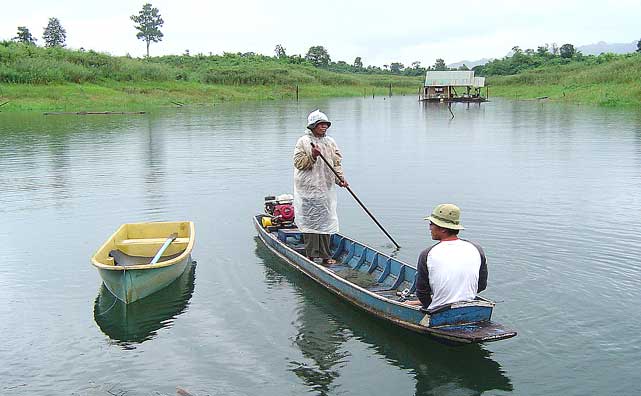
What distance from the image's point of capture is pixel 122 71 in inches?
2312

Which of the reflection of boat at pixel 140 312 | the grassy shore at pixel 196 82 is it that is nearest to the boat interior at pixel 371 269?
the reflection of boat at pixel 140 312

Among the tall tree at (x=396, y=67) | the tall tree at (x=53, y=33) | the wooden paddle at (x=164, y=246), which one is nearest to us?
the wooden paddle at (x=164, y=246)

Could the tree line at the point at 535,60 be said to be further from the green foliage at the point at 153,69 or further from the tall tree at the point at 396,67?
the tall tree at the point at 396,67

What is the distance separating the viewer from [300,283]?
9.68 m

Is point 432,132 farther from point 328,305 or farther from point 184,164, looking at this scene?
point 328,305

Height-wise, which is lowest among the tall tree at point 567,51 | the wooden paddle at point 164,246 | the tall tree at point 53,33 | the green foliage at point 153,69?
the wooden paddle at point 164,246

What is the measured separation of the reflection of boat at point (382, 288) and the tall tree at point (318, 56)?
100961 mm

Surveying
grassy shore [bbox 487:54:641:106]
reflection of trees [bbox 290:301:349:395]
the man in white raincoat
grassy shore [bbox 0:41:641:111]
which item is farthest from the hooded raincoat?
grassy shore [bbox 0:41:641:111]

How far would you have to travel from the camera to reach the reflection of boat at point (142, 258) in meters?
8.33

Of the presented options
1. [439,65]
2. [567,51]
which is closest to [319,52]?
[439,65]

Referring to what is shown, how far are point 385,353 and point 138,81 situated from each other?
5519 cm

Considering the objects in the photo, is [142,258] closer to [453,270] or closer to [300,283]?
[300,283]

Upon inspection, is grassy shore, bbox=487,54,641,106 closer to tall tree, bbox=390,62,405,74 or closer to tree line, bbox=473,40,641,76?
tree line, bbox=473,40,641,76

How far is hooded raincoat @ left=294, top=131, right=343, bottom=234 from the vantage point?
9.32m
